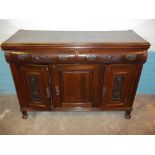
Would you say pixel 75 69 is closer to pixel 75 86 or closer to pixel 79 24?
pixel 75 86

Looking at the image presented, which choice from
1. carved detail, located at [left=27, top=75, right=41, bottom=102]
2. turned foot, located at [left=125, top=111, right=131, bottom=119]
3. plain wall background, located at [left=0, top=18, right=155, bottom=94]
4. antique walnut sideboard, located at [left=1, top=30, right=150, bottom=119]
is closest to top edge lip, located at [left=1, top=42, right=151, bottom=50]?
antique walnut sideboard, located at [left=1, top=30, right=150, bottom=119]

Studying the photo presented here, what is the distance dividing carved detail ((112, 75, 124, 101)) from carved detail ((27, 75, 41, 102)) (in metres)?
0.81

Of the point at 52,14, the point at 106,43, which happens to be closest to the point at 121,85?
the point at 106,43

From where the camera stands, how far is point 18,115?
192 centimetres

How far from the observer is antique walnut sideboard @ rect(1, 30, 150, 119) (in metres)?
1.38

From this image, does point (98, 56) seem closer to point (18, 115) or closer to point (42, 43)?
point (42, 43)

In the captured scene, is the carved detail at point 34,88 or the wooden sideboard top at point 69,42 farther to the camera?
the carved detail at point 34,88

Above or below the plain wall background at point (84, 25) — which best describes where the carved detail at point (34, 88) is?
below

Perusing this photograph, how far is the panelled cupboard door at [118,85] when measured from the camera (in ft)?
4.87

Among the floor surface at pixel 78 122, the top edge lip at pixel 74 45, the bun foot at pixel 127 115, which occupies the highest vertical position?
the top edge lip at pixel 74 45

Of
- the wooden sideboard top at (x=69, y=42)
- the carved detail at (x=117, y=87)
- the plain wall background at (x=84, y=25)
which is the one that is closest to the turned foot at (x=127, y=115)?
the carved detail at (x=117, y=87)

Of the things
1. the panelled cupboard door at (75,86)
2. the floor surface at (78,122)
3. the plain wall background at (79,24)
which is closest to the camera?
the panelled cupboard door at (75,86)

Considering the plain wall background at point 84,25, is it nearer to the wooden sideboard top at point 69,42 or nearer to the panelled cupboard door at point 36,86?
the wooden sideboard top at point 69,42

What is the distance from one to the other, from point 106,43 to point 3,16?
1.27 metres
